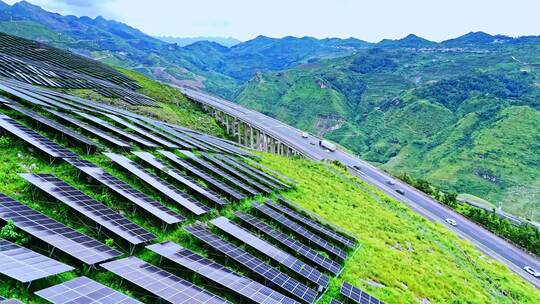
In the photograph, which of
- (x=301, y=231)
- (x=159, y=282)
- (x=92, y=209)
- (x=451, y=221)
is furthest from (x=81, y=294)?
(x=451, y=221)

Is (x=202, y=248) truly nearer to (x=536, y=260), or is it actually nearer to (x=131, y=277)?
(x=131, y=277)

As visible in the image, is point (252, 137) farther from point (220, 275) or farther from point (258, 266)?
point (220, 275)

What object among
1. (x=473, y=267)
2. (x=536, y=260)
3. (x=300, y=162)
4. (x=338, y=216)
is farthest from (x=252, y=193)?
(x=536, y=260)

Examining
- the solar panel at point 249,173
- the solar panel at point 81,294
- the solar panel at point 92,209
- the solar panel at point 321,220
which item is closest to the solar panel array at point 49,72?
the solar panel at point 249,173

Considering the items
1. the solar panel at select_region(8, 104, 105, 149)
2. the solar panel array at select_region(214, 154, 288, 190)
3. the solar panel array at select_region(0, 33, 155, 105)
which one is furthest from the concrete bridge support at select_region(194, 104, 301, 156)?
the solar panel at select_region(8, 104, 105, 149)

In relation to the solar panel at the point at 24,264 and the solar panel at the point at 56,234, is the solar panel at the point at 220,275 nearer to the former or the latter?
the solar panel at the point at 56,234

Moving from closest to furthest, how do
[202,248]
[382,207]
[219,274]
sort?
[219,274]
[202,248]
[382,207]
